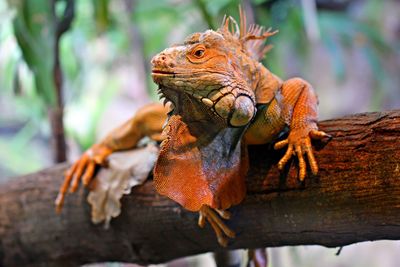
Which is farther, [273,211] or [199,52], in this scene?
[273,211]

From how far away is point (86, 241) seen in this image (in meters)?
2.75

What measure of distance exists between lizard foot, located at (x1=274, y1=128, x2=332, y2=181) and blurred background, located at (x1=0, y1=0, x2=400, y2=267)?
0.72 meters

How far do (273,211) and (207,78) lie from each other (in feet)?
2.18

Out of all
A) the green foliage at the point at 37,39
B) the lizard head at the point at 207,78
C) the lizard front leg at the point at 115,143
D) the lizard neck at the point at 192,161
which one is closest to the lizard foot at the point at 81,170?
the lizard front leg at the point at 115,143

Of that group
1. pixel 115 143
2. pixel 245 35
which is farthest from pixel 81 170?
pixel 245 35

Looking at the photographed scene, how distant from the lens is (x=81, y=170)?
2738 mm

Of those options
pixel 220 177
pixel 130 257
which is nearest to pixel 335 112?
pixel 130 257

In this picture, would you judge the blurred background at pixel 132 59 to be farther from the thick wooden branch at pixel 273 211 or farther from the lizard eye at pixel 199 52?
the lizard eye at pixel 199 52

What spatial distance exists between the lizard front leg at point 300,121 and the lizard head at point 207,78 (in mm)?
296

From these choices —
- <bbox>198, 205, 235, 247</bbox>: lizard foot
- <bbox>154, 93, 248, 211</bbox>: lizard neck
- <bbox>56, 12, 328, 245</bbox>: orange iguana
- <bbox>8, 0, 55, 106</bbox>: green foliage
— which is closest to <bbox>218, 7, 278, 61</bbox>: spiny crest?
<bbox>56, 12, 328, 245</bbox>: orange iguana

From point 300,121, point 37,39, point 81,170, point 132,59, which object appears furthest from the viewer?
point 132,59

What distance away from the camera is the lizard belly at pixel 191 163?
5.90ft

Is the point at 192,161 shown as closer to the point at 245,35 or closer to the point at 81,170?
the point at 245,35

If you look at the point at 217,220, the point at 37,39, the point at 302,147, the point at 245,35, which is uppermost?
the point at 245,35
